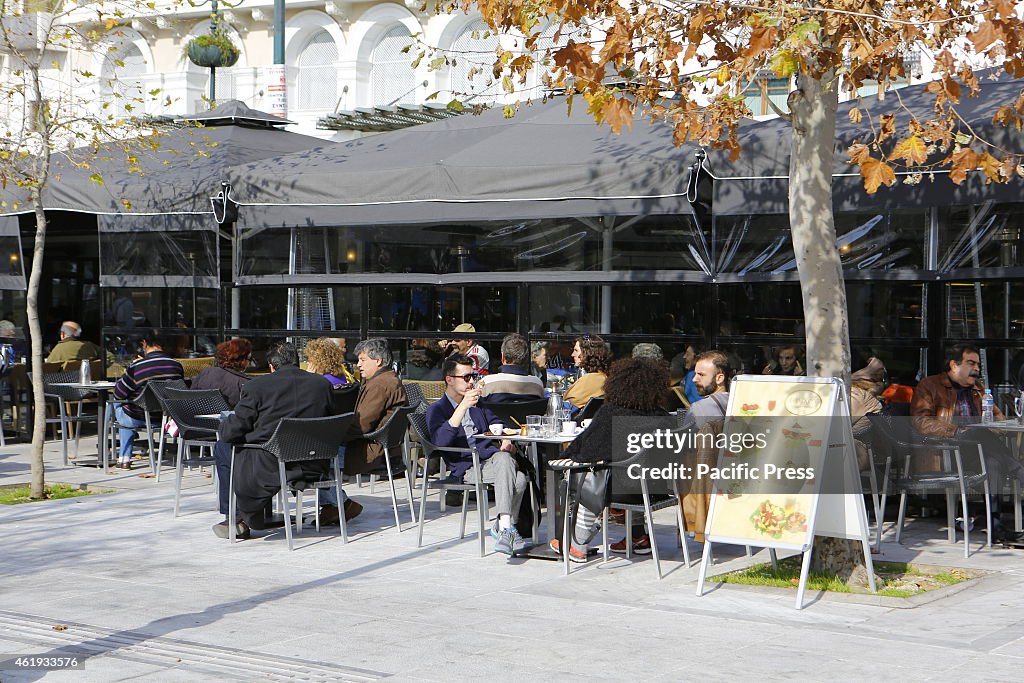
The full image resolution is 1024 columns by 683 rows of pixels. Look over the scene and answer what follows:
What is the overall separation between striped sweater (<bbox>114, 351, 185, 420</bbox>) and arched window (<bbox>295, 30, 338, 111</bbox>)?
19.3 meters

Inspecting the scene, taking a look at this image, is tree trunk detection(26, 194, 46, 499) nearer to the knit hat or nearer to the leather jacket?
the knit hat

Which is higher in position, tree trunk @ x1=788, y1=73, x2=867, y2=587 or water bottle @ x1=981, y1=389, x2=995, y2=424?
tree trunk @ x1=788, y1=73, x2=867, y2=587

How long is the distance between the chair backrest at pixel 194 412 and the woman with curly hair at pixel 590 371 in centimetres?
304

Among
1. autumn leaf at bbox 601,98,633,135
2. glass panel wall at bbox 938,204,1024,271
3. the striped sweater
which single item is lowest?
the striped sweater

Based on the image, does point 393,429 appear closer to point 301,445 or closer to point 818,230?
point 301,445

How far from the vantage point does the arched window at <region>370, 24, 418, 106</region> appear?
31391 mm

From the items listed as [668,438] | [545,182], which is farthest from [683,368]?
[668,438]

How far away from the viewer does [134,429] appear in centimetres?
1384

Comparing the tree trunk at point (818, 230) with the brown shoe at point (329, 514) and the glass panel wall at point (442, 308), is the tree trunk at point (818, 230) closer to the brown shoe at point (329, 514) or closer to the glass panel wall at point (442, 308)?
the brown shoe at point (329, 514)

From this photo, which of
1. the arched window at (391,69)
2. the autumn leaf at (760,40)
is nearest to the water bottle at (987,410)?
the autumn leaf at (760,40)

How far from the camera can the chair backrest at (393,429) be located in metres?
10.3

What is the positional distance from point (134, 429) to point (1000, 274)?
8.37m

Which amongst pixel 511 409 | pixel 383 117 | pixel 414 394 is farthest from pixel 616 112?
pixel 383 117

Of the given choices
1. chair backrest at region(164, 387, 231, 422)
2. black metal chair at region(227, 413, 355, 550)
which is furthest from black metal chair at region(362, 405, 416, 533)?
chair backrest at region(164, 387, 231, 422)
